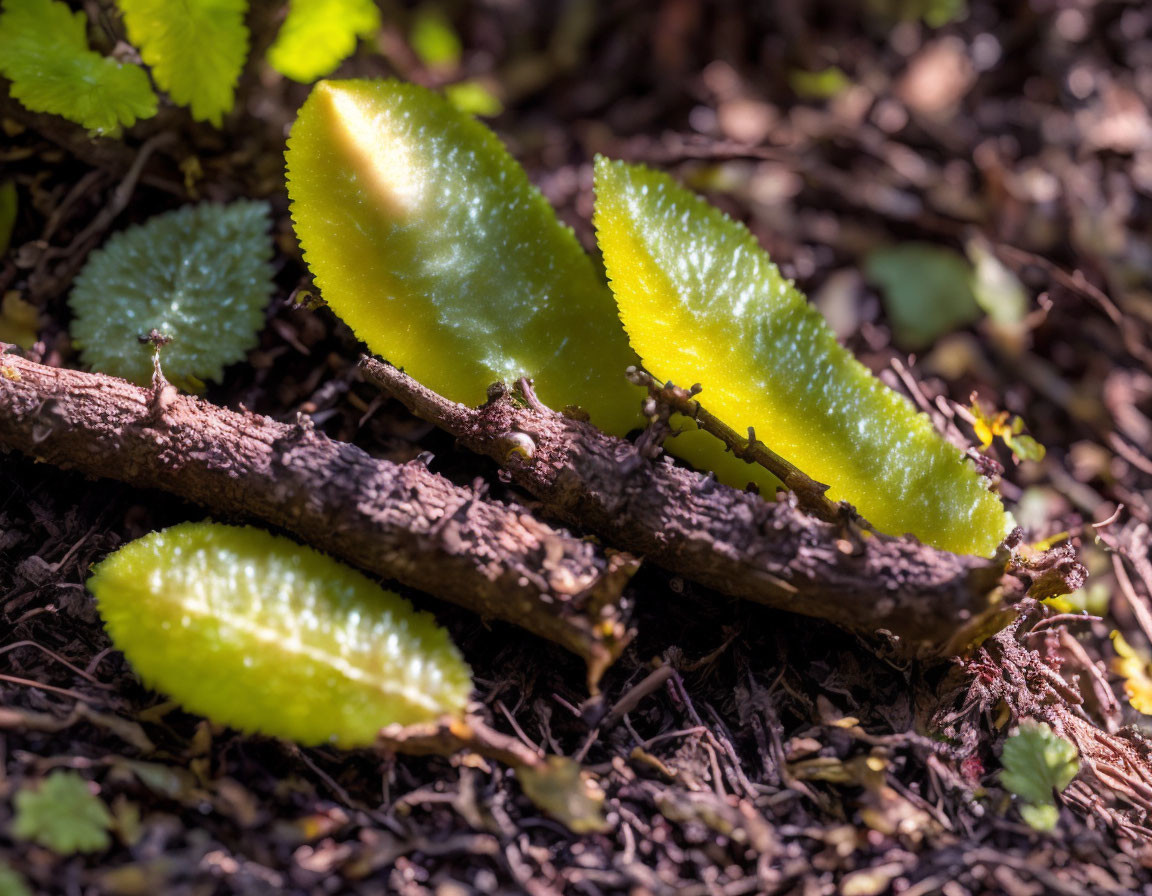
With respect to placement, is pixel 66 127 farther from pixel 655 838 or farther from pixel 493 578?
pixel 655 838

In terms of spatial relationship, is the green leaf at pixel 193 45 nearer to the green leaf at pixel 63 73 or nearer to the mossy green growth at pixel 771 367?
the green leaf at pixel 63 73

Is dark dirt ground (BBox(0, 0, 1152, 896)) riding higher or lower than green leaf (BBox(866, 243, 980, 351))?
lower

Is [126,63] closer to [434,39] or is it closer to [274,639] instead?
[274,639]

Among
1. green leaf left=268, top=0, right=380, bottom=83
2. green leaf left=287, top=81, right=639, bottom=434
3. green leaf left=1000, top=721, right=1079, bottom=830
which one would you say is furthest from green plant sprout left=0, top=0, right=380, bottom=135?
green leaf left=1000, top=721, right=1079, bottom=830

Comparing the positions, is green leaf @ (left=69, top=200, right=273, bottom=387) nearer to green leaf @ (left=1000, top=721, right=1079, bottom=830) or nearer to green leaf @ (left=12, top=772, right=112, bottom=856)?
green leaf @ (left=12, top=772, right=112, bottom=856)

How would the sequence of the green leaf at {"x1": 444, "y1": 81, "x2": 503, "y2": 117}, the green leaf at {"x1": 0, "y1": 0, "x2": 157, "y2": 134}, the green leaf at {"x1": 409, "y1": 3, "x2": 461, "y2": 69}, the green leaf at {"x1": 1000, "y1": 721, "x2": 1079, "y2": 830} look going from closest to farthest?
the green leaf at {"x1": 1000, "y1": 721, "x2": 1079, "y2": 830}, the green leaf at {"x1": 0, "y1": 0, "x2": 157, "y2": 134}, the green leaf at {"x1": 444, "y1": 81, "x2": 503, "y2": 117}, the green leaf at {"x1": 409, "y1": 3, "x2": 461, "y2": 69}

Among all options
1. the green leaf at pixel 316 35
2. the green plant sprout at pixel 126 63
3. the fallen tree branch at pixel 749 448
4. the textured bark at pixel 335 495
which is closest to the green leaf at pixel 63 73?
the green plant sprout at pixel 126 63
